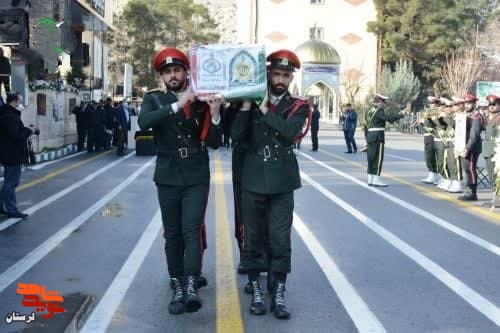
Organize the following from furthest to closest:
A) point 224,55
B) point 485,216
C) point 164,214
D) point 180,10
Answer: point 180,10 < point 485,216 < point 164,214 < point 224,55

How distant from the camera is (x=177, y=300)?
18.6 feet

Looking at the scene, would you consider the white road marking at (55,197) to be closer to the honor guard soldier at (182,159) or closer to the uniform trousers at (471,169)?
the honor guard soldier at (182,159)

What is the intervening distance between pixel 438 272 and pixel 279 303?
237cm

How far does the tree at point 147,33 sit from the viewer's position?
242 feet

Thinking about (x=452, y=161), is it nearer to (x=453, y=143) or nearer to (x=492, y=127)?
(x=453, y=143)

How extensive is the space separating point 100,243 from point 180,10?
2846 inches

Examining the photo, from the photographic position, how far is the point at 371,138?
14.7m

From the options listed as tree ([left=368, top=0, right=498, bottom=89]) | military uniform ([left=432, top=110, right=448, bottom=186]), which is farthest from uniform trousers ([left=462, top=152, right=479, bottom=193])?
tree ([left=368, top=0, right=498, bottom=89])

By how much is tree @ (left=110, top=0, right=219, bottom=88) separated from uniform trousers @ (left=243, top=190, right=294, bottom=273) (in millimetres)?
67572

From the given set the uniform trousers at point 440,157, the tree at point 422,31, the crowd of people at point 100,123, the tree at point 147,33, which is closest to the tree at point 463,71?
the tree at point 422,31

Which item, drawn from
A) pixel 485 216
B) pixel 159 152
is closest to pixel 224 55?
pixel 159 152

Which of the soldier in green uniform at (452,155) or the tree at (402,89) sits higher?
the tree at (402,89)

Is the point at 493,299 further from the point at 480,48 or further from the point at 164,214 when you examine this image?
the point at 480,48

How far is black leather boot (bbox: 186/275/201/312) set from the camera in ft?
18.5
